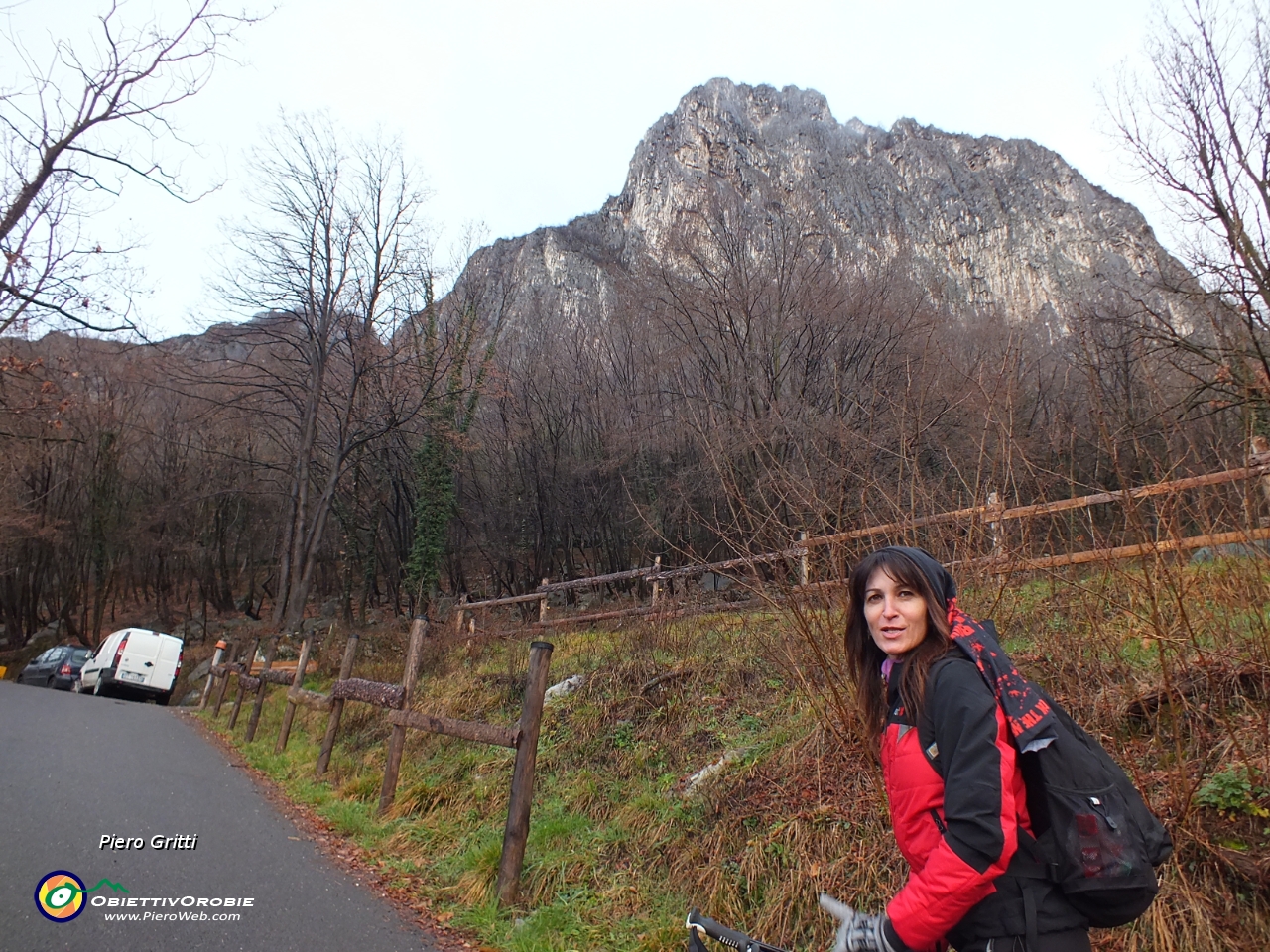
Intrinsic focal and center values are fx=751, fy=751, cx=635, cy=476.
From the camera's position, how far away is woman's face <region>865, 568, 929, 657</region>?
2020 mm

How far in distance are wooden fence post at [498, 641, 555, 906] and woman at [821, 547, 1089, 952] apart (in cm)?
296

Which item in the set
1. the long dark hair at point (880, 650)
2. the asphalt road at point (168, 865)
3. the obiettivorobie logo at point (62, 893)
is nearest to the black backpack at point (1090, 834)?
the long dark hair at point (880, 650)

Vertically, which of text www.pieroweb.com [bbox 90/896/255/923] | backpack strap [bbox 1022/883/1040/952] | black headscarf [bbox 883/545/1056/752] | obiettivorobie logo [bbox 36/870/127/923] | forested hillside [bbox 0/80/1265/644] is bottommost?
text www.pieroweb.com [bbox 90/896/255/923]

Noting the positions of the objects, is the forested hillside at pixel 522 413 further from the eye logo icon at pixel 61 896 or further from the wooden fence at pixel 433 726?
the eye logo icon at pixel 61 896

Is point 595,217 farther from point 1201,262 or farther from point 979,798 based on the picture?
point 979,798

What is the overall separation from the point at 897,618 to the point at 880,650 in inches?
10.4

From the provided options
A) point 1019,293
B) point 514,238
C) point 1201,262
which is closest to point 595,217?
point 514,238

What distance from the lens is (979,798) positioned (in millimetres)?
1646

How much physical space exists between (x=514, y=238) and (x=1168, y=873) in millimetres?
61939

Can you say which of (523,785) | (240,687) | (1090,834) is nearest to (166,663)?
(240,687)

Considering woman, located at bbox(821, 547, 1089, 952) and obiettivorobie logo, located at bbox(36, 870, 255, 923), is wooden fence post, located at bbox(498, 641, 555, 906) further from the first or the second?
woman, located at bbox(821, 547, 1089, 952)

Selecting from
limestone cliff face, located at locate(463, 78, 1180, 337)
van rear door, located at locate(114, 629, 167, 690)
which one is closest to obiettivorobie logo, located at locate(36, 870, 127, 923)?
van rear door, located at locate(114, 629, 167, 690)

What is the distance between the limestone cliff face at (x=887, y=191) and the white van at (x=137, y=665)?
36.6m

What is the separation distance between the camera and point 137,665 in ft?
59.5
